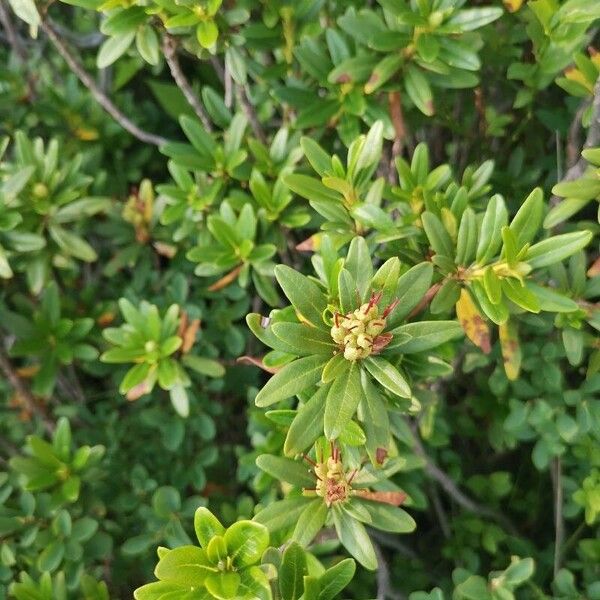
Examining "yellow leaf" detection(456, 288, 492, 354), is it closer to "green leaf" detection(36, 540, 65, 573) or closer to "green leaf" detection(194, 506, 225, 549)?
"green leaf" detection(194, 506, 225, 549)

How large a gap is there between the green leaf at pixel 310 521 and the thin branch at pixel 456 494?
1.45 ft

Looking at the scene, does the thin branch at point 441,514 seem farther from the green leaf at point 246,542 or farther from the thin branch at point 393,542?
the green leaf at point 246,542

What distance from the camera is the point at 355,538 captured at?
98cm

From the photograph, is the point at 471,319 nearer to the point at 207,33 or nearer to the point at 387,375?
the point at 387,375

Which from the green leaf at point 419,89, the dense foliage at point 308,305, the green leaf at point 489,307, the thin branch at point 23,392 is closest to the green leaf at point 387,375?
the dense foliage at point 308,305

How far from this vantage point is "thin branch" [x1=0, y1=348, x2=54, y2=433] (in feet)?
5.07

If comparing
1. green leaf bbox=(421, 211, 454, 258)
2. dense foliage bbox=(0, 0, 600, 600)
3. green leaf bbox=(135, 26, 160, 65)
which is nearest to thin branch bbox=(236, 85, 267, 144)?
dense foliage bbox=(0, 0, 600, 600)

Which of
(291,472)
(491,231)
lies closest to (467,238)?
(491,231)

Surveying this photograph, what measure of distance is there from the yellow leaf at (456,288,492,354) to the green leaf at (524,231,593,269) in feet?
0.34

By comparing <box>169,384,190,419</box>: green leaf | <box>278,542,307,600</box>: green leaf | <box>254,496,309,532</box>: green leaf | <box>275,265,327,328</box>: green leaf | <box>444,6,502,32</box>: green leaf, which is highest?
<box>444,6,502,32</box>: green leaf

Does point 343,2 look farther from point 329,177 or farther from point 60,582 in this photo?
point 60,582

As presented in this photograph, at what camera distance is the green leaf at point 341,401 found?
840mm

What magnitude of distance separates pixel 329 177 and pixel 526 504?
1032mm

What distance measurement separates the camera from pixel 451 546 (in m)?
1.58
